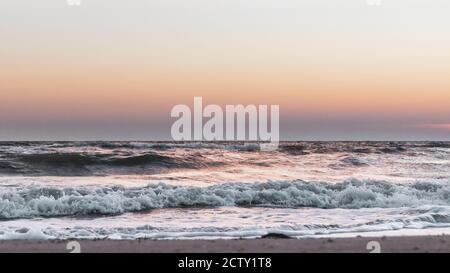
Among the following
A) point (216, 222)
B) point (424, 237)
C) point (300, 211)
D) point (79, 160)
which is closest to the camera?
point (424, 237)

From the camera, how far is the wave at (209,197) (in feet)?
35.4

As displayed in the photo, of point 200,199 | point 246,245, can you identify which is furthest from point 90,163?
point 246,245

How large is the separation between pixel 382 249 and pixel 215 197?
629 cm

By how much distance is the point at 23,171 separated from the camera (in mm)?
17438

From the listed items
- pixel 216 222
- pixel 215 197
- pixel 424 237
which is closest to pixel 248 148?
pixel 215 197

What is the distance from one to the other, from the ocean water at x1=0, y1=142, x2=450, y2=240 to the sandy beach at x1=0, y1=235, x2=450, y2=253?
725 millimetres

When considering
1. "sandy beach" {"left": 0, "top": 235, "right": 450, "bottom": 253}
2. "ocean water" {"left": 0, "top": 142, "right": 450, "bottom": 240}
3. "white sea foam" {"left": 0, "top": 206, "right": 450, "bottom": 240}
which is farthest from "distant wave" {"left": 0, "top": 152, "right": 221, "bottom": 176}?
"sandy beach" {"left": 0, "top": 235, "right": 450, "bottom": 253}

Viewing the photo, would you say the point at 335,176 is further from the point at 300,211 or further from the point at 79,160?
the point at 79,160

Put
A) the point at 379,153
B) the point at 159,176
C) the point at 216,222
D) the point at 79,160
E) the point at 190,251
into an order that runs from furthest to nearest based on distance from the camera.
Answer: the point at 379,153 → the point at 79,160 → the point at 159,176 → the point at 216,222 → the point at 190,251

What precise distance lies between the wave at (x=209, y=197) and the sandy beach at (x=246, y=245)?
3713 mm

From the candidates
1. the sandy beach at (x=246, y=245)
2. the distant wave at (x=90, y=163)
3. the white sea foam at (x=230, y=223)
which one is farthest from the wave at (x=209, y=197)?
the distant wave at (x=90, y=163)

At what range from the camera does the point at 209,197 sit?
12.4 metres

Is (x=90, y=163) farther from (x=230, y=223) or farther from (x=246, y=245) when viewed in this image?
(x=246, y=245)

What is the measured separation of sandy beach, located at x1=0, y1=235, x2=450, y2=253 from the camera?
20.9 ft
